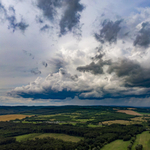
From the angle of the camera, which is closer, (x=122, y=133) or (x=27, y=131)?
(x=122, y=133)

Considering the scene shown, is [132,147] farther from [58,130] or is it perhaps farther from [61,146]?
[58,130]

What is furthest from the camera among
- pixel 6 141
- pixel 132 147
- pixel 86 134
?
pixel 86 134

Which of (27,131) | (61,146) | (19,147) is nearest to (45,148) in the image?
(61,146)

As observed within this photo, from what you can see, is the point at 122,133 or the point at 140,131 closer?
the point at 122,133

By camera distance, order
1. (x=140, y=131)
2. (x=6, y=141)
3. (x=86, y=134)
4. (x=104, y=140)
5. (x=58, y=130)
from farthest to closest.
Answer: (x=58, y=130) → (x=140, y=131) → (x=86, y=134) → (x=6, y=141) → (x=104, y=140)

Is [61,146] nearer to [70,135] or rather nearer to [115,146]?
[115,146]

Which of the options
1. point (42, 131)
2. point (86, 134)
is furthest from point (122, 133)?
point (42, 131)

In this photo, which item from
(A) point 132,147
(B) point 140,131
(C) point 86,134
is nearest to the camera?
(A) point 132,147

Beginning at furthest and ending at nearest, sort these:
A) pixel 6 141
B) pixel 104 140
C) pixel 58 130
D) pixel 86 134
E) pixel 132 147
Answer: pixel 58 130
pixel 86 134
pixel 6 141
pixel 104 140
pixel 132 147
